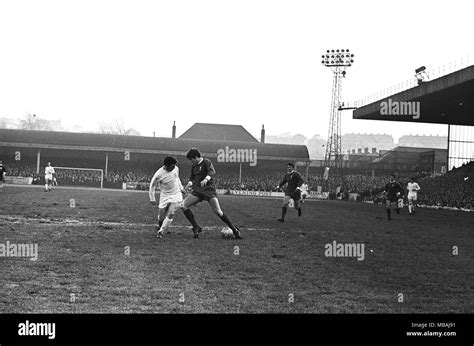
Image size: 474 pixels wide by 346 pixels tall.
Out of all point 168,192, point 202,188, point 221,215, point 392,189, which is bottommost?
point 221,215

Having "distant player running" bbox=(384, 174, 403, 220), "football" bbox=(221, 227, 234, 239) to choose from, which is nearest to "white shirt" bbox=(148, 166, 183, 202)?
"football" bbox=(221, 227, 234, 239)

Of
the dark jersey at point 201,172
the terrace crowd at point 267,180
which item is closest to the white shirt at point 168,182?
the dark jersey at point 201,172

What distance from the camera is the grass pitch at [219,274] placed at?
6.22 meters

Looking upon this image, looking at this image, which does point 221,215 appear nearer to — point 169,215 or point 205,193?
point 205,193

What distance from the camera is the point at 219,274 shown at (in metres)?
8.18

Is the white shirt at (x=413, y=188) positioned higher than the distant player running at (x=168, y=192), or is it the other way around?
the white shirt at (x=413, y=188)

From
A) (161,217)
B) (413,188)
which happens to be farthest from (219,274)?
(413,188)

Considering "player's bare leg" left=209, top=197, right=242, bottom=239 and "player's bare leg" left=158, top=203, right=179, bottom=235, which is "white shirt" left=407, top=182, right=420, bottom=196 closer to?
"player's bare leg" left=209, top=197, right=242, bottom=239

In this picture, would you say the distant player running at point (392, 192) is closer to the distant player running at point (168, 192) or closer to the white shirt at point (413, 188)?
the white shirt at point (413, 188)

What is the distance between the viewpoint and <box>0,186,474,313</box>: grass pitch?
622 centimetres

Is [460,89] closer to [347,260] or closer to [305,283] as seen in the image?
[347,260]

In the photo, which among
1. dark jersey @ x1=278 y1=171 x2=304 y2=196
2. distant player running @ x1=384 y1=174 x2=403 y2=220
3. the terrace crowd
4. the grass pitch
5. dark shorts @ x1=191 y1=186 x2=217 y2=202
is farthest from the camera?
the terrace crowd

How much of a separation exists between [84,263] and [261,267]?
106 inches

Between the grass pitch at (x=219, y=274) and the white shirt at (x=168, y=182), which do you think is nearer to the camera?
the grass pitch at (x=219, y=274)
